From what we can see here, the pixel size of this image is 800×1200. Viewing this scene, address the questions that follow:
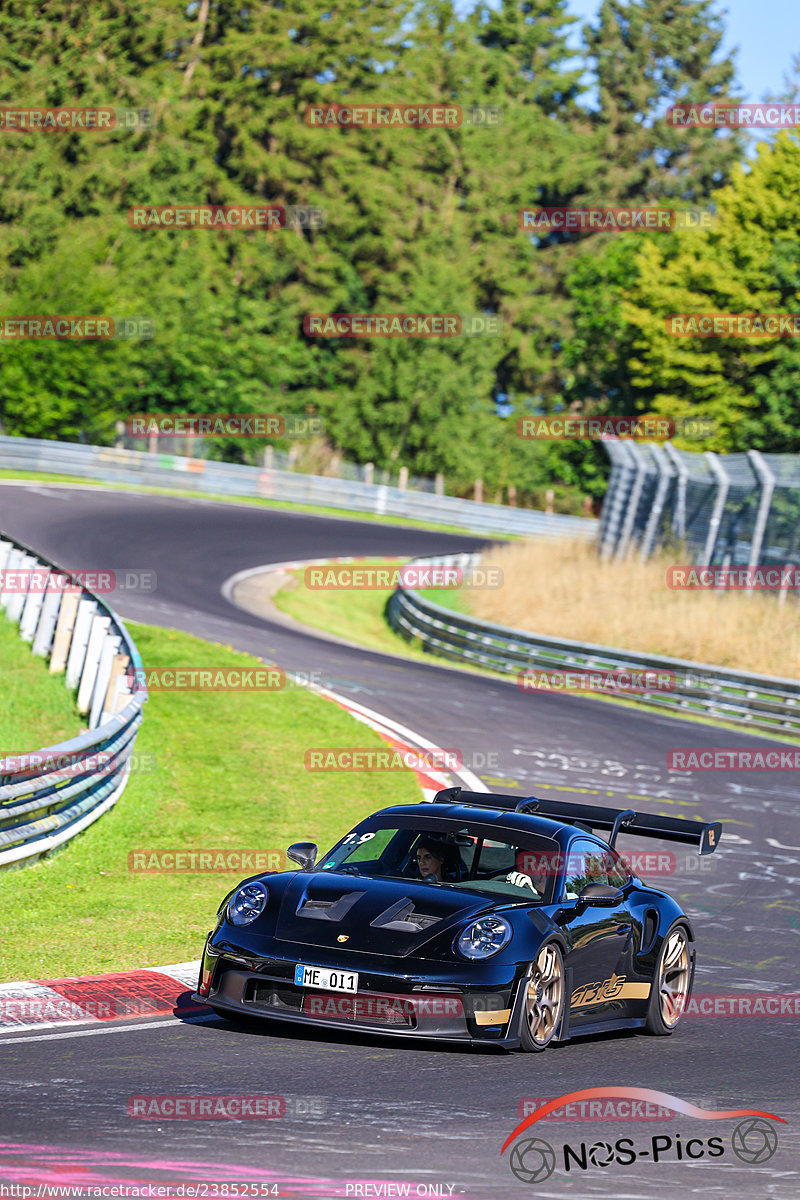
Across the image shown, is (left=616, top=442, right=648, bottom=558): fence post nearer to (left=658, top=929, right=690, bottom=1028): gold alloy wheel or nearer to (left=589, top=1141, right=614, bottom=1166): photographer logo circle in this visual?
(left=658, top=929, right=690, bottom=1028): gold alloy wheel

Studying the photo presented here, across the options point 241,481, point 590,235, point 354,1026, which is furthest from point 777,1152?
point 590,235

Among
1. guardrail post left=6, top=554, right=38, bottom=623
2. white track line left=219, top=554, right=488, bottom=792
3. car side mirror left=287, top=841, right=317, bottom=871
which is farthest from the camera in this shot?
guardrail post left=6, top=554, right=38, bottom=623

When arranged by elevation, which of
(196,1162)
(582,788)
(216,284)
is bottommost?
(582,788)

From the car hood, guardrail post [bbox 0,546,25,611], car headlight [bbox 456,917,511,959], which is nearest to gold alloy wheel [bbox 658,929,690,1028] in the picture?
the car hood

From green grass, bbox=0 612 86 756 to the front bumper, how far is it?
761cm

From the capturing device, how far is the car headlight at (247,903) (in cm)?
783

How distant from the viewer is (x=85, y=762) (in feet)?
40.3

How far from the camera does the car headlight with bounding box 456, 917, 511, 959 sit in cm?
746

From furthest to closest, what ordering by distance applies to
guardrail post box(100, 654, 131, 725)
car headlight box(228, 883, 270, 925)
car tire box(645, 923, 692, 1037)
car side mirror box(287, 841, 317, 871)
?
1. guardrail post box(100, 654, 131, 725)
2. car tire box(645, 923, 692, 1037)
3. car side mirror box(287, 841, 317, 871)
4. car headlight box(228, 883, 270, 925)

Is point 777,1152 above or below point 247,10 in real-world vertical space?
below

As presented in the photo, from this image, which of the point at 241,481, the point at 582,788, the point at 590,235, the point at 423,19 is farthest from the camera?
the point at 590,235

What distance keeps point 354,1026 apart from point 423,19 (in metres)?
81.6

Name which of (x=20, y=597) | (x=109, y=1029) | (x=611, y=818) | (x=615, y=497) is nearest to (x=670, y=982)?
(x=611, y=818)

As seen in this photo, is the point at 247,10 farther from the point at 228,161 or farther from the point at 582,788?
the point at 582,788
